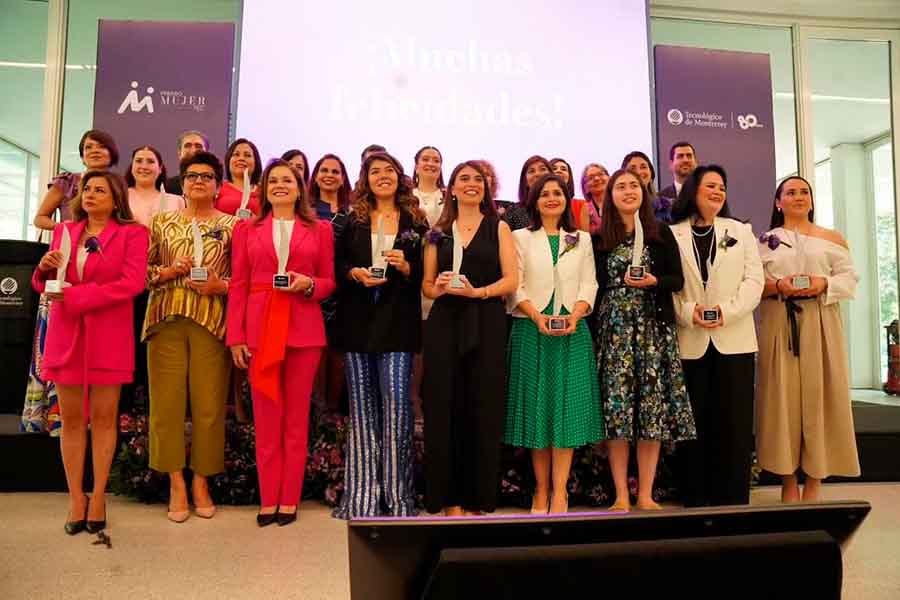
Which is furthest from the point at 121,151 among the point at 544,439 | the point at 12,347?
the point at 544,439

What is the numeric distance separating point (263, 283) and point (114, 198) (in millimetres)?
770

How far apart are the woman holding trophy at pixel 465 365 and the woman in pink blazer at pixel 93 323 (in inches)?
53.6

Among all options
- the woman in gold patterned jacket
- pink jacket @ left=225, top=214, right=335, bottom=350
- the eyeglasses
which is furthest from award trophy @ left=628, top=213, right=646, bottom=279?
the eyeglasses

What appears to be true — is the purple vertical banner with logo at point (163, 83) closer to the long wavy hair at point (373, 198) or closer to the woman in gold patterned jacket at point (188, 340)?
the woman in gold patterned jacket at point (188, 340)

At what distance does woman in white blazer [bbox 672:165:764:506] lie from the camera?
308cm

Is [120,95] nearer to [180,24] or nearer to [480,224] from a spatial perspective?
[180,24]

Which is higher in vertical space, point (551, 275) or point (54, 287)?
point (551, 275)

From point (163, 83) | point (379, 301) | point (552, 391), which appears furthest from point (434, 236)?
point (163, 83)

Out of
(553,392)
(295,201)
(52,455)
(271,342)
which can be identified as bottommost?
(52,455)

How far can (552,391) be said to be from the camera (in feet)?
9.86

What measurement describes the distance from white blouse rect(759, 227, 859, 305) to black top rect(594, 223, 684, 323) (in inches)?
25.0

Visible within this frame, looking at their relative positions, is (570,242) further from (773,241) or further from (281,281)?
(281,281)

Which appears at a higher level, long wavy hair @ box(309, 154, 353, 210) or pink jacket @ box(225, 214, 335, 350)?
long wavy hair @ box(309, 154, 353, 210)

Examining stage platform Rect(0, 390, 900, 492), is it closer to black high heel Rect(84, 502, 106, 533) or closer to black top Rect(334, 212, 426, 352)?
black high heel Rect(84, 502, 106, 533)
